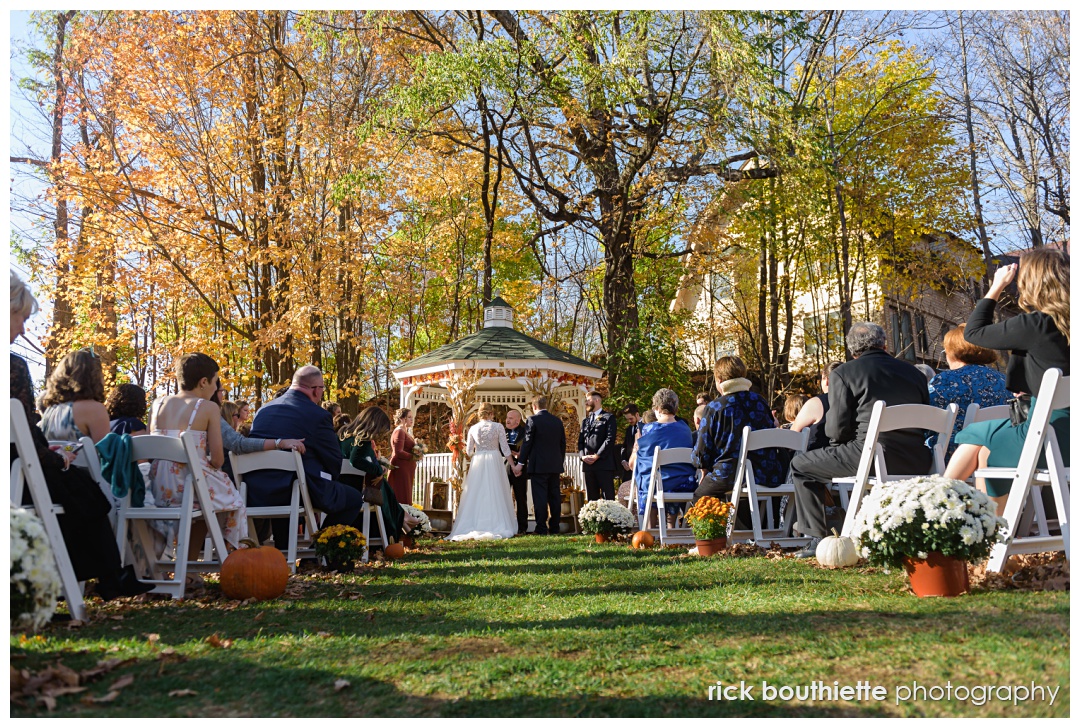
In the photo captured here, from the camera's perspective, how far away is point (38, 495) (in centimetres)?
398

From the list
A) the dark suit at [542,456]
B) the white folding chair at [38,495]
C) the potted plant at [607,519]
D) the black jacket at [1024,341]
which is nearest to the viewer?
the white folding chair at [38,495]

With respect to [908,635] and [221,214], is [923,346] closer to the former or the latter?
[221,214]

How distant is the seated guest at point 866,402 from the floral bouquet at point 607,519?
2779 mm

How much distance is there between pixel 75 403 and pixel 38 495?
1.28 m

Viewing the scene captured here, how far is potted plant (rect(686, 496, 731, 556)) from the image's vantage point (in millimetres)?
6957

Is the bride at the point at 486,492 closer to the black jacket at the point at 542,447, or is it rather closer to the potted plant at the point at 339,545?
the black jacket at the point at 542,447

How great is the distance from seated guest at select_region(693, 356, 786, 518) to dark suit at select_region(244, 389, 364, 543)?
3227 mm

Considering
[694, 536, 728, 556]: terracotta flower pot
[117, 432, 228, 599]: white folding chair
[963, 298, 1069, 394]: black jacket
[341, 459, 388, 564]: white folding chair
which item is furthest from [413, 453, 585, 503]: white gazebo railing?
[963, 298, 1069, 394]: black jacket

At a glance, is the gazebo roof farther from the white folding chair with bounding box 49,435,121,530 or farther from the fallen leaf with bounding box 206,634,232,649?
the fallen leaf with bounding box 206,634,232,649

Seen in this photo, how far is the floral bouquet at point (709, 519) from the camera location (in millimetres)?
6953

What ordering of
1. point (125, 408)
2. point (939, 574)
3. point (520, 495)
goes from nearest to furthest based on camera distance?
1. point (939, 574)
2. point (125, 408)
3. point (520, 495)

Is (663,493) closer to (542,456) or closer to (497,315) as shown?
(542,456)

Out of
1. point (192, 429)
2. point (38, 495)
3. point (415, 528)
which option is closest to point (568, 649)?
point (38, 495)

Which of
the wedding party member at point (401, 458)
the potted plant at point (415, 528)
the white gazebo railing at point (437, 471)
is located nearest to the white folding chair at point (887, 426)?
the potted plant at point (415, 528)
